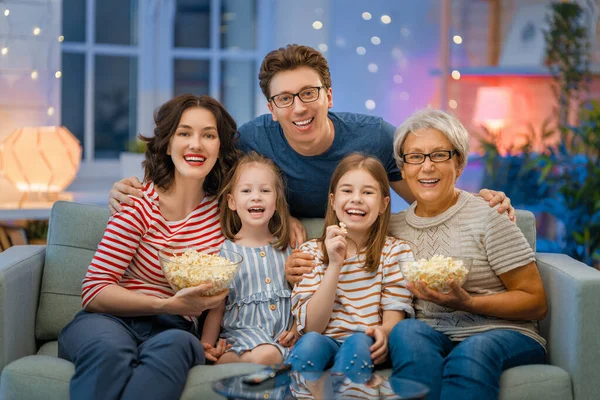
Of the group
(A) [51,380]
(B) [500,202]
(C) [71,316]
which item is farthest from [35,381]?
(B) [500,202]

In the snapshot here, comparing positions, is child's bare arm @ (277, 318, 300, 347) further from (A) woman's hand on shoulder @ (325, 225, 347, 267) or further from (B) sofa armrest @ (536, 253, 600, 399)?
(B) sofa armrest @ (536, 253, 600, 399)

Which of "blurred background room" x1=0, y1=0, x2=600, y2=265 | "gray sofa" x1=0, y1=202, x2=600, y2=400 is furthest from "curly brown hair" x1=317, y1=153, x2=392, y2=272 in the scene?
"blurred background room" x1=0, y1=0, x2=600, y2=265

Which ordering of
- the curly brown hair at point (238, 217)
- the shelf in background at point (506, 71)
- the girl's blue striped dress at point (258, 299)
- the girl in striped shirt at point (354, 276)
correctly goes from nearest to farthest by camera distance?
the girl in striped shirt at point (354, 276) < the girl's blue striped dress at point (258, 299) < the curly brown hair at point (238, 217) < the shelf in background at point (506, 71)

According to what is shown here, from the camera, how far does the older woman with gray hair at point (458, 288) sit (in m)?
A: 1.98

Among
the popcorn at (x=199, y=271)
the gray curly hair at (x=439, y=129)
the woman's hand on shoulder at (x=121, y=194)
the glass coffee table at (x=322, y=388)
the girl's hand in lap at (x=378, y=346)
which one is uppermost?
the gray curly hair at (x=439, y=129)

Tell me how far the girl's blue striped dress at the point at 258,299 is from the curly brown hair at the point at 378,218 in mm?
167

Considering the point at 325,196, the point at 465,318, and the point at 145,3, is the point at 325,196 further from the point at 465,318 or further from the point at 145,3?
the point at 145,3

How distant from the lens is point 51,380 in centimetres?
200

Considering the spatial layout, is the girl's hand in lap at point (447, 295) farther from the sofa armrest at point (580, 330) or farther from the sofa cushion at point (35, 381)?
the sofa cushion at point (35, 381)

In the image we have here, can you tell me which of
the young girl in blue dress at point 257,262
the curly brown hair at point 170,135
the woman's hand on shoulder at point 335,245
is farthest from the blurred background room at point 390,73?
the woman's hand on shoulder at point 335,245

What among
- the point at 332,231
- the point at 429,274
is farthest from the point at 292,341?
the point at 429,274

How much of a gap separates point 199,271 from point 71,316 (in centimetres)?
59

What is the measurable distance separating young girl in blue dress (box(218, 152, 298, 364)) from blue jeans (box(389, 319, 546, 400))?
37 cm

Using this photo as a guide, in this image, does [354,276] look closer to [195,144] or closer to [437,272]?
[437,272]
